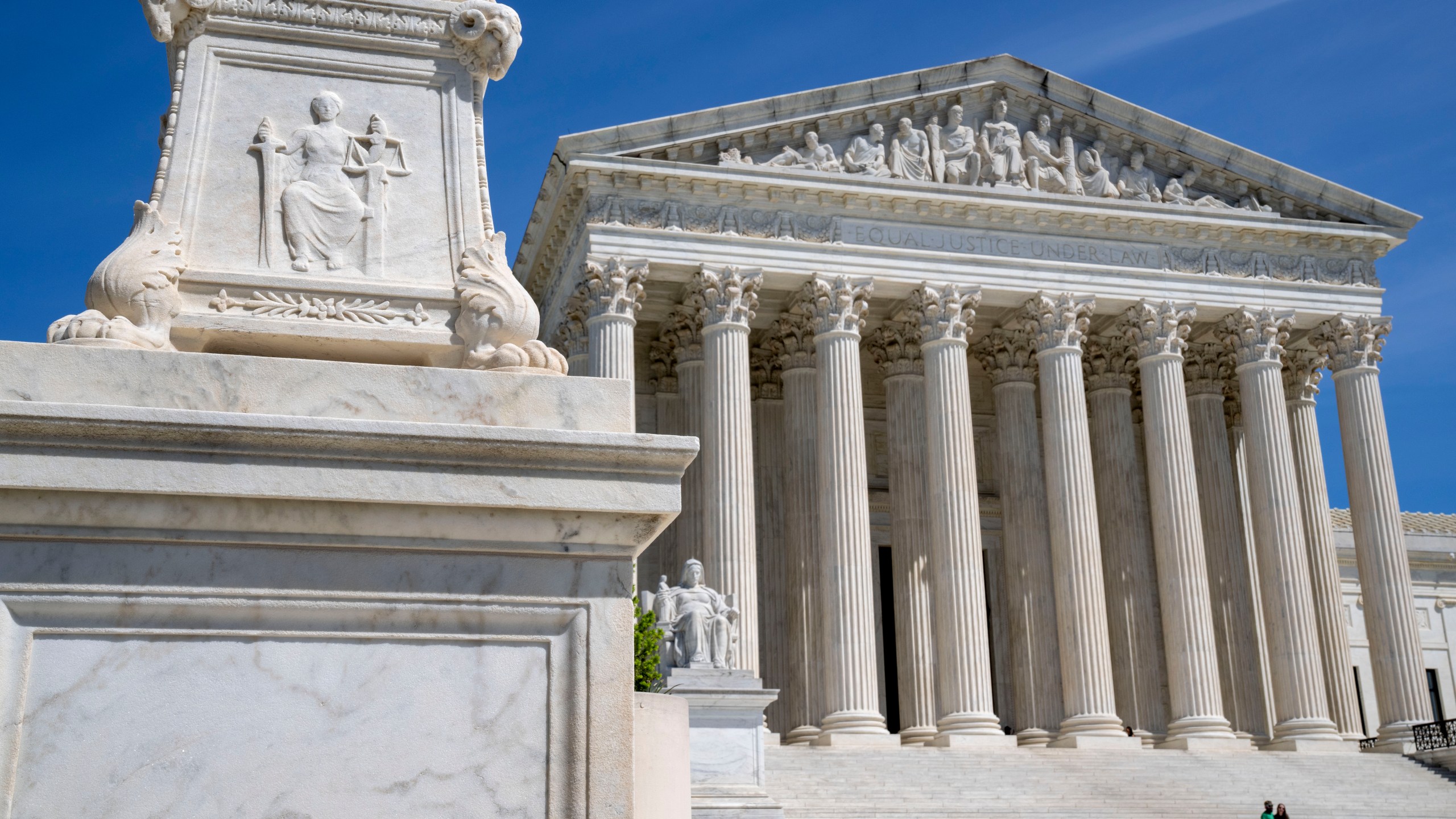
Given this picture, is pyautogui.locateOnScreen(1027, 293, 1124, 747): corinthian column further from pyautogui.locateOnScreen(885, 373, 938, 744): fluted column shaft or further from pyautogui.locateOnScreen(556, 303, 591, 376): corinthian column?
pyautogui.locateOnScreen(556, 303, 591, 376): corinthian column

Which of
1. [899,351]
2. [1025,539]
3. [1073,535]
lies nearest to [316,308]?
[1073,535]

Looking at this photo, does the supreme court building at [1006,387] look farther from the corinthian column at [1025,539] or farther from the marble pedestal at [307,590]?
the marble pedestal at [307,590]

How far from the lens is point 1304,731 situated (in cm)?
3838

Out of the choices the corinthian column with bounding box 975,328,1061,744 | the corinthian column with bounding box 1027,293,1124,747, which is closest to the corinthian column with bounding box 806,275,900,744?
the corinthian column with bounding box 1027,293,1124,747

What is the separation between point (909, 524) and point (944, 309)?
19.7 ft

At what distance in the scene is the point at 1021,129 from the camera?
138 feet

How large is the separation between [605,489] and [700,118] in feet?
111

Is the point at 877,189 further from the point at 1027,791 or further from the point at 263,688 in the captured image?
the point at 263,688

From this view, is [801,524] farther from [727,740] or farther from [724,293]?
[727,740]

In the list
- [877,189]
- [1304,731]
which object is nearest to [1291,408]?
[1304,731]

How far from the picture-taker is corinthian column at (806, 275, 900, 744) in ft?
115

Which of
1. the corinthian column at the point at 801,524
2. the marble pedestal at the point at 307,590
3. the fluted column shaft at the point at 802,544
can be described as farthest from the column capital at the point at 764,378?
the marble pedestal at the point at 307,590

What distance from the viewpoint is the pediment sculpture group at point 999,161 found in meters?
39.3

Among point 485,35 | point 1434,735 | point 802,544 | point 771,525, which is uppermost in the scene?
point 771,525
